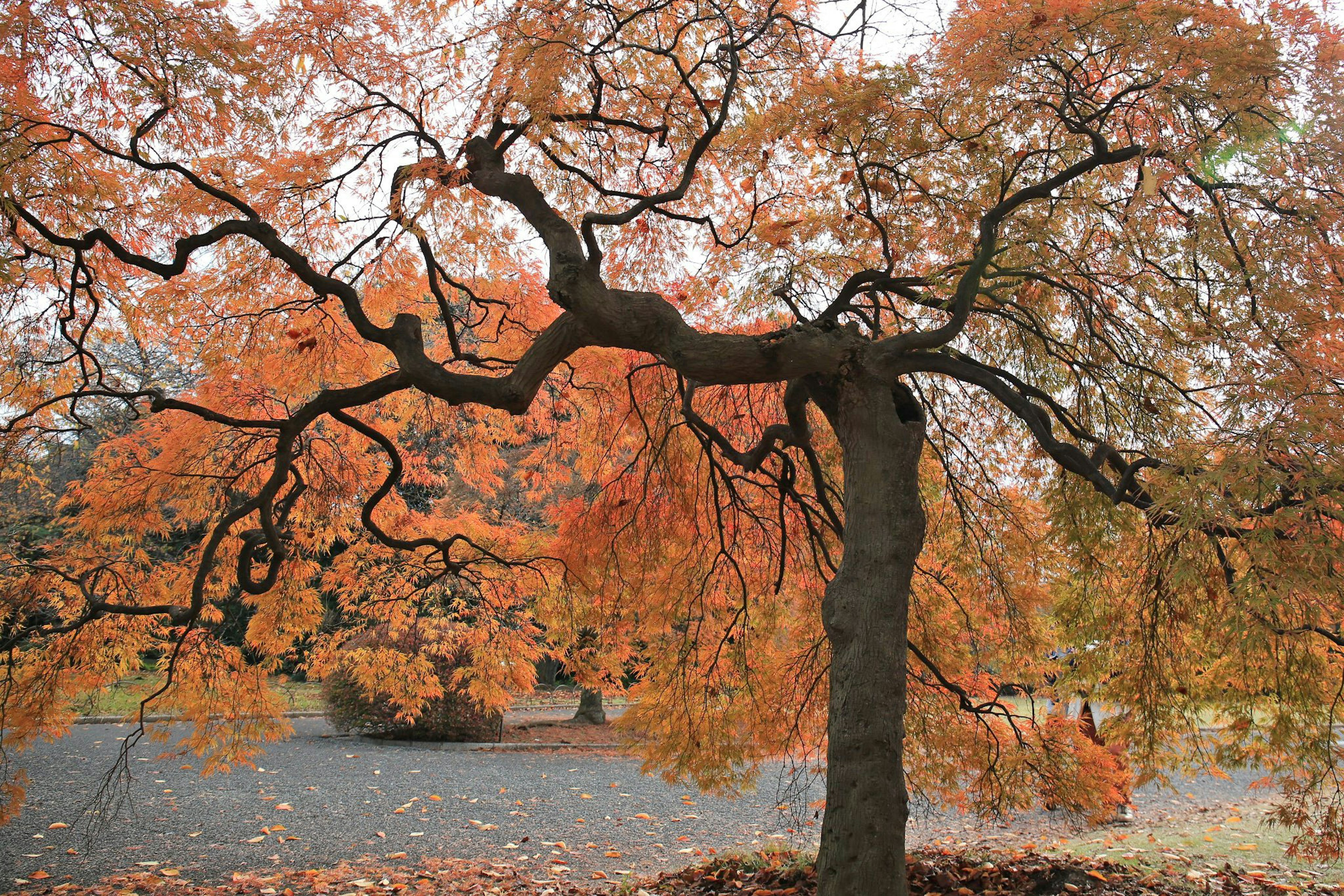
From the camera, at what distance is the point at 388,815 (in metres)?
8.14

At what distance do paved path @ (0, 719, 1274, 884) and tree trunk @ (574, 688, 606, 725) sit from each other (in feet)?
9.91

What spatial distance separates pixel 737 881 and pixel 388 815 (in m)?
4.41

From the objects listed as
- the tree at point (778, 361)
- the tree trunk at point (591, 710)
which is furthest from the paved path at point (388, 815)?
the tree trunk at point (591, 710)

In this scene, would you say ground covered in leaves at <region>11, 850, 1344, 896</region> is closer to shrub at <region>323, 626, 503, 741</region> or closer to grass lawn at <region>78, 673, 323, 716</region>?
shrub at <region>323, 626, 503, 741</region>

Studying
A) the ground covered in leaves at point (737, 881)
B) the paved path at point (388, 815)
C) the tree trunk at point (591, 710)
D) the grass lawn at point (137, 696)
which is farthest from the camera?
the tree trunk at point (591, 710)

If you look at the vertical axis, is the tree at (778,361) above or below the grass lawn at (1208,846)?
above

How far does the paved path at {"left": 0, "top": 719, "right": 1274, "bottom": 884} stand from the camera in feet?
21.6

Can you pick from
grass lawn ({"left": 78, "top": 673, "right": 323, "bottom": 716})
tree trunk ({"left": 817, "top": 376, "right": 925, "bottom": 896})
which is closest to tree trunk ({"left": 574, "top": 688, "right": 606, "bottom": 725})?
grass lawn ({"left": 78, "top": 673, "right": 323, "bottom": 716})

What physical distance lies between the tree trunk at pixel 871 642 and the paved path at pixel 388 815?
2.27 meters

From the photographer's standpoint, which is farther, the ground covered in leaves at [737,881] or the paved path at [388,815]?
the paved path at [388,815]

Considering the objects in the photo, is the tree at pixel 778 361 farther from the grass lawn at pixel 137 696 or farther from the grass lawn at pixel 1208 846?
the grass lawn at pixel 137 696

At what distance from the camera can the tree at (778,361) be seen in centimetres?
336

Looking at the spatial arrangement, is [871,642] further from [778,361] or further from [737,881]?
[737,881]

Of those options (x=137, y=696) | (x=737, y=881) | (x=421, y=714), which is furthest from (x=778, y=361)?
(x=137, y=696)
